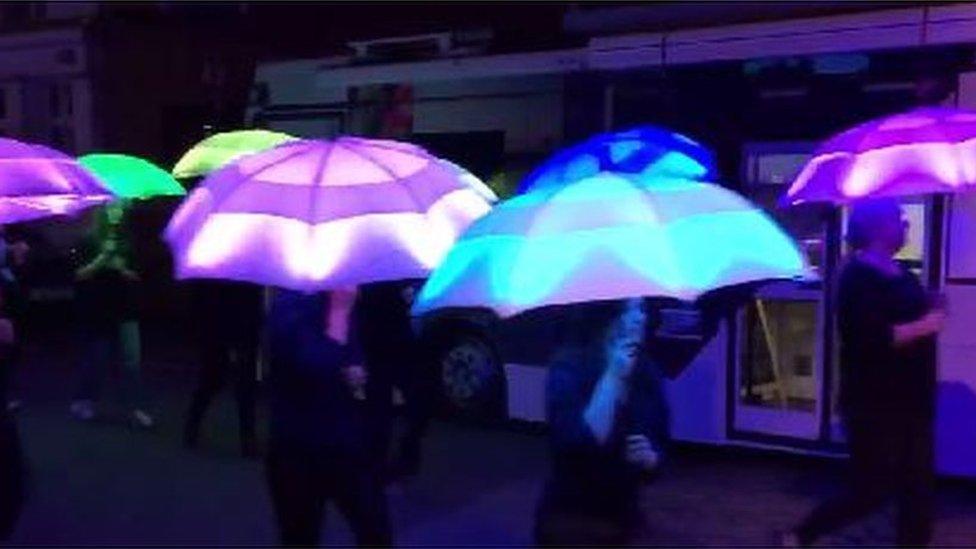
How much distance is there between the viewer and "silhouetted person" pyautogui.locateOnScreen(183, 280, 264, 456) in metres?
8.18

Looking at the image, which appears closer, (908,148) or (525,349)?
(908,148)

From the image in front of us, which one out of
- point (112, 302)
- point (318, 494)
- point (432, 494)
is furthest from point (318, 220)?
point (112, 302)

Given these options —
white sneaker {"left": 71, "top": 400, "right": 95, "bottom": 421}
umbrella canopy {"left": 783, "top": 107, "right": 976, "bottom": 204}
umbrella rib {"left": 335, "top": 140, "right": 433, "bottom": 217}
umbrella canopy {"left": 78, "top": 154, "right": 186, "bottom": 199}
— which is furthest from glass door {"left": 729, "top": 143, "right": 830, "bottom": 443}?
white sneaker {"left": 71, "top": 400, "right": 95, "bottom": 421}

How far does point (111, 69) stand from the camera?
15.9 m

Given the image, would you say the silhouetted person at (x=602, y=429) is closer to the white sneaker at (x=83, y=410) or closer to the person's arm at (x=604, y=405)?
the person's arm at (x=604, y=405)

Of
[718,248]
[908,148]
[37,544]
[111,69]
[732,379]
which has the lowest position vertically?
[37,544]

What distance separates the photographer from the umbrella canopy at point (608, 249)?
3482mm

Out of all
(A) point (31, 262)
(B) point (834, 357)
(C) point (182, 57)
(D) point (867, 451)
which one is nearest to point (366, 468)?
(D) point (867, 451)

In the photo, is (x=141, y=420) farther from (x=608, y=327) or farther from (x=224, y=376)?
(x=608, y=327)

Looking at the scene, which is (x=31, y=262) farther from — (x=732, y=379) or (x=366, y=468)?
(x=366, y=468)

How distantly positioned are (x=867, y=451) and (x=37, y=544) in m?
4.02

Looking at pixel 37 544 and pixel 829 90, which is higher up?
pixel 829 90

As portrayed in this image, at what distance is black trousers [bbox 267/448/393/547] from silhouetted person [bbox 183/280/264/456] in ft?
12.5

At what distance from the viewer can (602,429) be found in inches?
151
